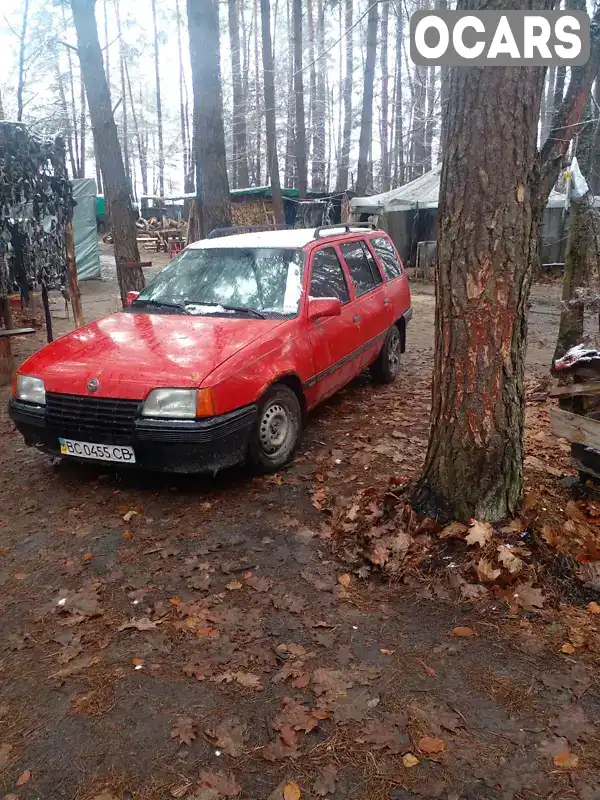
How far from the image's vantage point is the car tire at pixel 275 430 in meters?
4.50

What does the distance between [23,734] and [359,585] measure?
1792mm

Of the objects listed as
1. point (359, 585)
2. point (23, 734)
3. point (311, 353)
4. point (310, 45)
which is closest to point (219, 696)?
point (23, 734)

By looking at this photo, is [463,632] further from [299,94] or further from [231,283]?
[299,94]

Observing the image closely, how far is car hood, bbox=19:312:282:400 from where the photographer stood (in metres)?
4.11

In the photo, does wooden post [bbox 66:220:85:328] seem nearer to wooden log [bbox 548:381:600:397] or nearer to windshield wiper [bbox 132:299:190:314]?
windshield wiper [bbox 132:299:190:314]

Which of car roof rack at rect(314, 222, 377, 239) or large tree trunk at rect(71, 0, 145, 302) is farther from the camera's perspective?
large tree trunk at rect(71, 0, 145, 302)

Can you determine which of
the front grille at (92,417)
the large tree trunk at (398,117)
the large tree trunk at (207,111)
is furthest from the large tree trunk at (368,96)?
the front grille at (92,417)

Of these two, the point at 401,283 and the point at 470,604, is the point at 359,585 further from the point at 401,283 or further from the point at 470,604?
the point at 401,283

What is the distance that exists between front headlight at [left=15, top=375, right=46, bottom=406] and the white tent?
51.8ft

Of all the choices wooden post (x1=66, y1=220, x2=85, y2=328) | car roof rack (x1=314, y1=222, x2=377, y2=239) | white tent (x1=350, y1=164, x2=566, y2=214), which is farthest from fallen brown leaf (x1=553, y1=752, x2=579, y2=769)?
white tent (x1=350, y1=164, x2=566, y2=214)

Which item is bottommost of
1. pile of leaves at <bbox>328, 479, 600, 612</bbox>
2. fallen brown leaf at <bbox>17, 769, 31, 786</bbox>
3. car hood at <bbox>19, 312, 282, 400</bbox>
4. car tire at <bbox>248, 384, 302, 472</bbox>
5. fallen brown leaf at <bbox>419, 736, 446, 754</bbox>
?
fallen brown leaf at <bbox>419, 736, 446, 754</bbox>

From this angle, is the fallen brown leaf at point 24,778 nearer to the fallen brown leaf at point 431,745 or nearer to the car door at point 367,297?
the fallen brown leaf at point 431,745

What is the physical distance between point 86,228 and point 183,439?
1541 centimetres

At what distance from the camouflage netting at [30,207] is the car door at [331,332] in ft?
17.0
